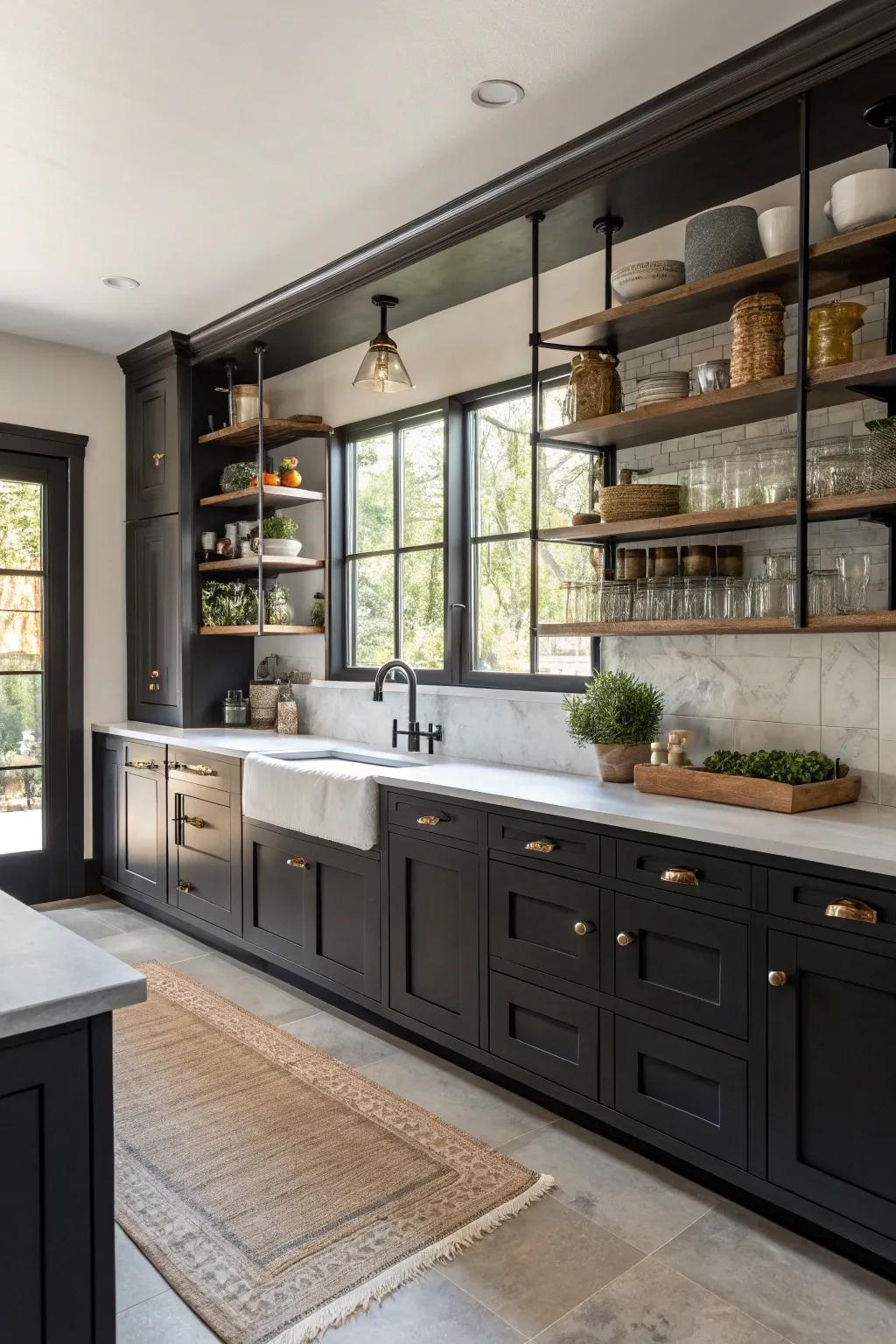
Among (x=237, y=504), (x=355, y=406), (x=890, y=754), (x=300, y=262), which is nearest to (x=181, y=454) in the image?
(x=237, y=504)

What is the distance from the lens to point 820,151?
2.62 meters

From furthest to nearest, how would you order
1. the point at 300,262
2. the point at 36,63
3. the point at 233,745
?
the point at 233,745 → the point at 300,262 → the point at 36,63

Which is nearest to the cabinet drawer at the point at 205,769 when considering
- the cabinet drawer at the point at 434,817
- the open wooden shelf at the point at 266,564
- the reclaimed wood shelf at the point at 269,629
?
the reclaimed wood shelf at the point at 269,629

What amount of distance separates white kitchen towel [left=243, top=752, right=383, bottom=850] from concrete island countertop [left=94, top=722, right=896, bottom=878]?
11 cm

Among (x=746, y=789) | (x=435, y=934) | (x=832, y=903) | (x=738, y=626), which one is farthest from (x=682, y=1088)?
(x=738, y=626)

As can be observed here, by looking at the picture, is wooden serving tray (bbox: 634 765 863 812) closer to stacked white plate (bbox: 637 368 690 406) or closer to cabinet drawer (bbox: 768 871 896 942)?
cabinet drawer (bbox: 768 871 896 942)

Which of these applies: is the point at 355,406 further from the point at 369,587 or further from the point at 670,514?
the point at 670,514

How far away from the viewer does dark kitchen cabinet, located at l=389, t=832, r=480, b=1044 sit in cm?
288

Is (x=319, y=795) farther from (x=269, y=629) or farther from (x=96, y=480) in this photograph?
(x=96, y=480)

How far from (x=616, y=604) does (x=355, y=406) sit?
2004 mm

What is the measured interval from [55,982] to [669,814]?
1.56 meters

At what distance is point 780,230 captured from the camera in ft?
8.25

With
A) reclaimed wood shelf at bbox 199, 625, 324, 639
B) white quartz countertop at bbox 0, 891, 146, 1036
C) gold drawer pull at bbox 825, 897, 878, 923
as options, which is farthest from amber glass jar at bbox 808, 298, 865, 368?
reclaimed wood shelf at bbox 199, 625, 324, 639

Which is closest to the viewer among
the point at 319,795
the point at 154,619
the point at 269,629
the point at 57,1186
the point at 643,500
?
the point at 57,1186
